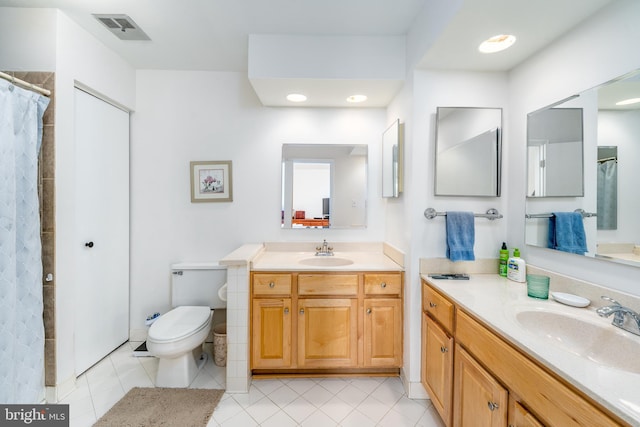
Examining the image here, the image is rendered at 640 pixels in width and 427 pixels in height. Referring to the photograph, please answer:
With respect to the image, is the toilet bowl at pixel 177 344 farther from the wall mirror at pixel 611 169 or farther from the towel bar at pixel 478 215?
the wall mirror at pixel 611 169

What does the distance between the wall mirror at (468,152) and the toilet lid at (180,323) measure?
1.94 m

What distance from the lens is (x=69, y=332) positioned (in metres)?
1.79

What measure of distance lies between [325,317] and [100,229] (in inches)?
75.5

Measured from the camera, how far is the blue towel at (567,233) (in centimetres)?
130

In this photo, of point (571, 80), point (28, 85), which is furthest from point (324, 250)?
point (28, 85)

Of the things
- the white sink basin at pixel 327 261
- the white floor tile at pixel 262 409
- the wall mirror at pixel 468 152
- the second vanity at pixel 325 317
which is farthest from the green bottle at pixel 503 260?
the white floor tile at pixel 262 409

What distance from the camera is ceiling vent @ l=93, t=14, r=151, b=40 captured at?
1764 mm

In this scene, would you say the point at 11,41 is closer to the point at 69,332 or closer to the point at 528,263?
the point at 69,332

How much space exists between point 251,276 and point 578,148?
2032mm

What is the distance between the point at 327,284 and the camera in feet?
6.25

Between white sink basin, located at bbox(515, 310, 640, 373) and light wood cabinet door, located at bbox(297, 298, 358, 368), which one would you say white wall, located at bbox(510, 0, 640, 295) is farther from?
light wood cabinet door, located at bbox(297, 298, 358, 368)

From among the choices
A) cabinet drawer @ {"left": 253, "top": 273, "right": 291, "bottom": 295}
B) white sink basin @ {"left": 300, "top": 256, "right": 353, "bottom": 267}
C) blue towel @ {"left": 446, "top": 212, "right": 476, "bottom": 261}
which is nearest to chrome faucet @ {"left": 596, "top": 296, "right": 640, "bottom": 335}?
blue towel @ {"left": 446, "top": 212, "right": 476, "bottom": 261}

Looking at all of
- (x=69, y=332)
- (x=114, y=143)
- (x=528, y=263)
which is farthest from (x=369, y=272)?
(x=114, y=143)

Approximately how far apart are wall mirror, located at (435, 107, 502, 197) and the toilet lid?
194 centimetres
